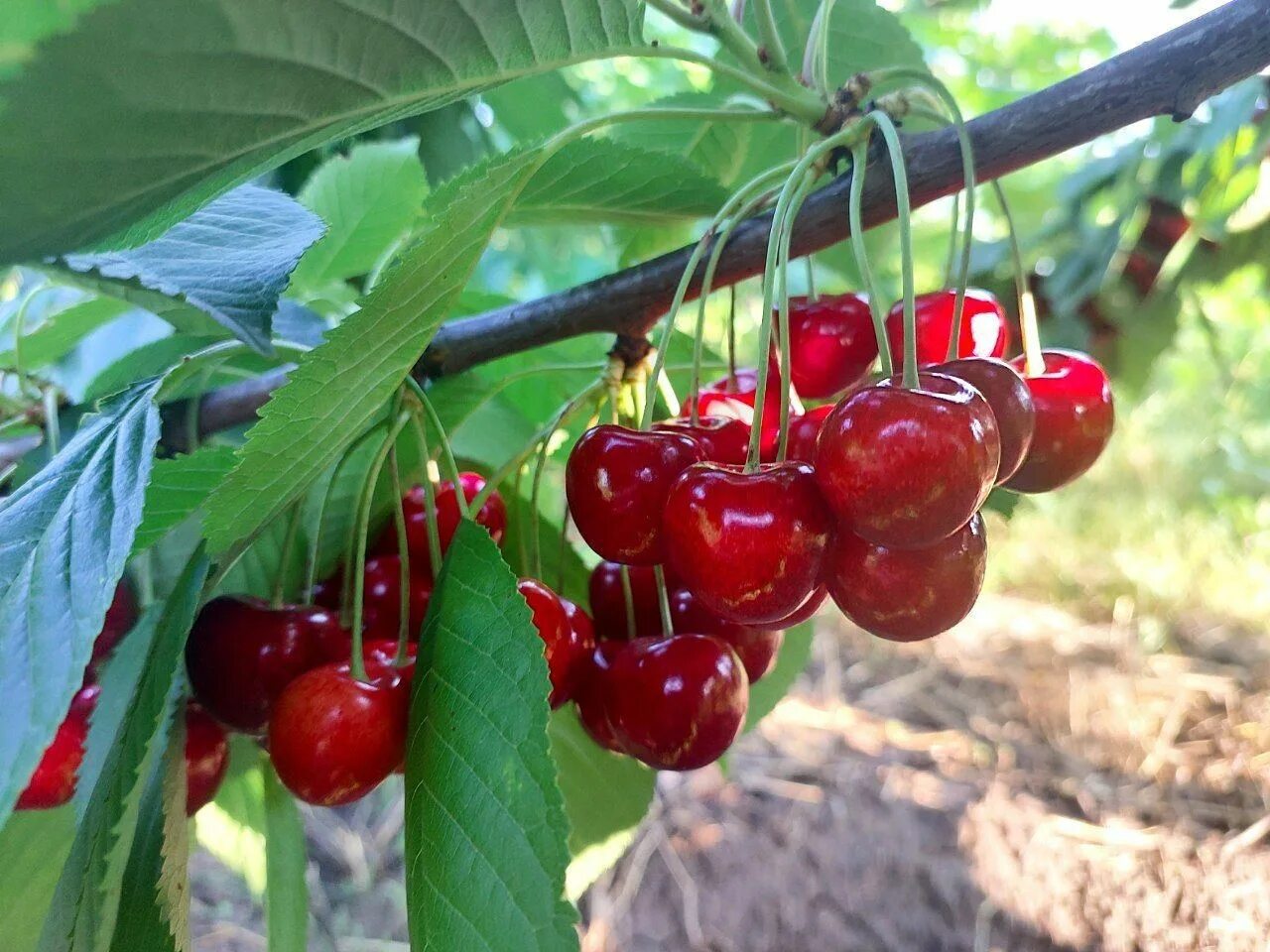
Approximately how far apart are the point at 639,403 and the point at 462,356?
0.49ft

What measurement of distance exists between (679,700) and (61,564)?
0.35 metres

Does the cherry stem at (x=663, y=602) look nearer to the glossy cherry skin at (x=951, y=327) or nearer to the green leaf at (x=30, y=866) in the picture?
the glossy cherry skin at (x=951, y=327)

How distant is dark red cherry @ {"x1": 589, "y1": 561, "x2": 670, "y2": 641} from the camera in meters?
0.69

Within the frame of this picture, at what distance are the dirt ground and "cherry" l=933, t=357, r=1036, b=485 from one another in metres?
0.91

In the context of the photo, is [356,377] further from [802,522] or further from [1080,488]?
[1080,488]

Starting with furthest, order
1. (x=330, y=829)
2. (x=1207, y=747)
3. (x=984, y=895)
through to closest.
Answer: (x=330, y=829)
(x=1207, y=747)
(x=984, y=895)

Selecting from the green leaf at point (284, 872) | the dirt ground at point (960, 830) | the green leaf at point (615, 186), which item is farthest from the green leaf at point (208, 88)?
the dirt ground at point (960, 830)

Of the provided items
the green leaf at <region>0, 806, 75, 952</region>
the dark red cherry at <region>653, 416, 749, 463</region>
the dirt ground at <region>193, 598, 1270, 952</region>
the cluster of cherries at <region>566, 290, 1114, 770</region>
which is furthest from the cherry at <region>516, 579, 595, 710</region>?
the dirt ground at <region>193, 598, 1270, 952</region>

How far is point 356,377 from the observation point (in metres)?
0.47

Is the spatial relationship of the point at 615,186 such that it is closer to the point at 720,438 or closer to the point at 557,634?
the point at 720,438

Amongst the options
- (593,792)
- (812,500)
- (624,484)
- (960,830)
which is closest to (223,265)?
(624,484)

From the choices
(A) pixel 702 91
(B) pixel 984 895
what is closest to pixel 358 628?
(A) pixel 702 91

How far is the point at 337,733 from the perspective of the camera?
54cm

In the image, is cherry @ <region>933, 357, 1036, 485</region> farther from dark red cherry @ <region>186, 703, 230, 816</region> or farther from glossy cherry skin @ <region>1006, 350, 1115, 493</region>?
dark red cherry @ <region>186, 703, 230, 816</region>
